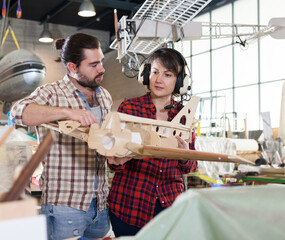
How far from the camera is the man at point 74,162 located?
166 cm

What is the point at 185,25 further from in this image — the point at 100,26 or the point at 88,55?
the point at 100,26

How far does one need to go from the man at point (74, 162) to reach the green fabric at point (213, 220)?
1109mm

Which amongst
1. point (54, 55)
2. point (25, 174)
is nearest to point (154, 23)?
point (25, 174)

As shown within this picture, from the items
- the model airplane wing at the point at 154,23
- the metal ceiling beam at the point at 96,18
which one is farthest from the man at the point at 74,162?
the metal ceiling beam at the point at 96,18

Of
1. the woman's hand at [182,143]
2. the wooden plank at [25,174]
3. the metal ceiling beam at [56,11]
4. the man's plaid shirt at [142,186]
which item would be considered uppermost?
the metal ceiling beam at [56,11]

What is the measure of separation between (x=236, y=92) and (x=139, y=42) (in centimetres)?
673

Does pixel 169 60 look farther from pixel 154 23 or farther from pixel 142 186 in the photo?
pixel 154 23

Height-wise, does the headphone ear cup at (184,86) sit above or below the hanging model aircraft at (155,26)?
below

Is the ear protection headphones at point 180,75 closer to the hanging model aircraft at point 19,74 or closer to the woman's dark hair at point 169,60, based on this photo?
the woman's dark hair at point 169,60

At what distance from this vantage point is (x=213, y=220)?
55 cm

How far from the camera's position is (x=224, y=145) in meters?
3.94

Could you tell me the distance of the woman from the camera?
1.57 metres

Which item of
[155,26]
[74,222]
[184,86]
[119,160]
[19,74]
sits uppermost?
[155,26]

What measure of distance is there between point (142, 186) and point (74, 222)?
0.34 metres
